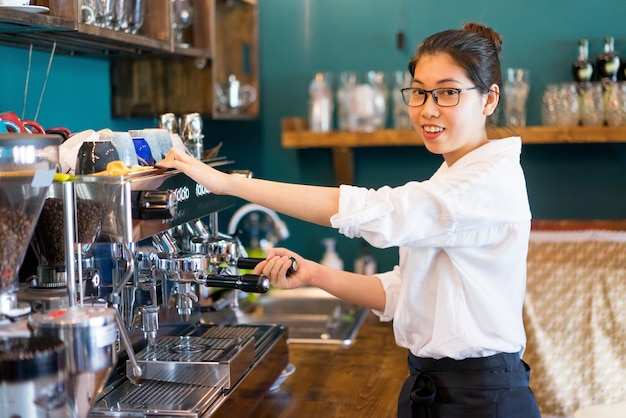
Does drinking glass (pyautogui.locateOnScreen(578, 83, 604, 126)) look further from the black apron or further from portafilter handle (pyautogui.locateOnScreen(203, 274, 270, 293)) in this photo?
portafilter handle (pyautogui.locateOnScreen(203, 274, 270, 293))

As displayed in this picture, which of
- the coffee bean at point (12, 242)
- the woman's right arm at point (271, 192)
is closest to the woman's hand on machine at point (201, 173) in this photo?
the woman's right arm at point (271, 192)

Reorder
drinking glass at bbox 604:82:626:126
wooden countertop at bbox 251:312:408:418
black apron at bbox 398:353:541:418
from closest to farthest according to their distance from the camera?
1. black apron at bbox 398:353:541:418
2. wooden countertop at bbox 251:312:408:418
3. drinking glass at bbox 604:82:626:126

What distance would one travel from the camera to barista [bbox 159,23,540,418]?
1518 millimetres

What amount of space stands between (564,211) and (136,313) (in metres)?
2.08

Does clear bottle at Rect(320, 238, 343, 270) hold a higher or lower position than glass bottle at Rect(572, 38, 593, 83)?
lower

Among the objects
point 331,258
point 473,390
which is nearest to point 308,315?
point 331,258

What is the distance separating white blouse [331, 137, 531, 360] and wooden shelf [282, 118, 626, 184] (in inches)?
56.1

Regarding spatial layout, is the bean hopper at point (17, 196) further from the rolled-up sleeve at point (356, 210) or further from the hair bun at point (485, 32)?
the hair bun at point (485, 32)

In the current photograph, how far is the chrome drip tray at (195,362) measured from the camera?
1.67m

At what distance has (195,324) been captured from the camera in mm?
2062

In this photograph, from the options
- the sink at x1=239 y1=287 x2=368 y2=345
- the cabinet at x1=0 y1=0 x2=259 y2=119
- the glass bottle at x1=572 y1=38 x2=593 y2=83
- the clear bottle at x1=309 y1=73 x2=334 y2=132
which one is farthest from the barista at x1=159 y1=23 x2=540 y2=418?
the clear bottle at x1=309 y1=73 x2=334 y2=132

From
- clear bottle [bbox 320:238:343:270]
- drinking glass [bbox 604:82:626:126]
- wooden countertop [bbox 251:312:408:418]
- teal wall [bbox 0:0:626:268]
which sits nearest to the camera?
wooden countertop [bbox 251:312:408:418]

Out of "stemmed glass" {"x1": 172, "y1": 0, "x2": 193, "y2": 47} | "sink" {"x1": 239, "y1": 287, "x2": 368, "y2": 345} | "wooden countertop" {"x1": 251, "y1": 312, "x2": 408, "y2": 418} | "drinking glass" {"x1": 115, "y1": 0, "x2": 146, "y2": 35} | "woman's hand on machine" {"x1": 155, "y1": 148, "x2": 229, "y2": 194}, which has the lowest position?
"sink" {"x1": 239, "y1": 287, "x2": 368, "y2": 345}

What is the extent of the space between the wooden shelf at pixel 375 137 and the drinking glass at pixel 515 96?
59 millimetres
